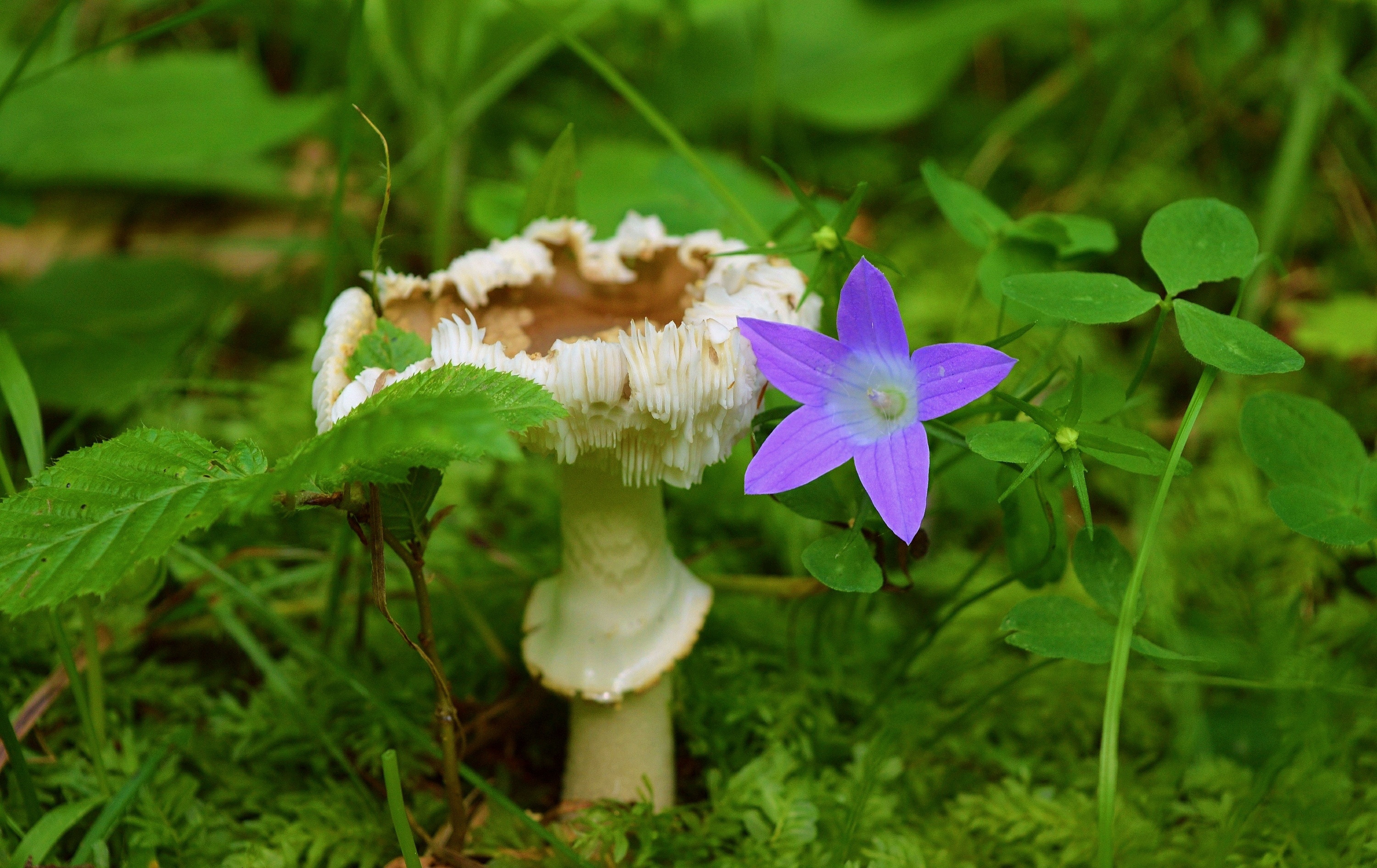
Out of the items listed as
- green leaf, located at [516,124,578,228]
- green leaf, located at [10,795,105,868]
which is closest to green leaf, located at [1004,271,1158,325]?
green leaf, located at [516,124,578,228]

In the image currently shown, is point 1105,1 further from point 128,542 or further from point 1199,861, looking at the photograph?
point 128,542

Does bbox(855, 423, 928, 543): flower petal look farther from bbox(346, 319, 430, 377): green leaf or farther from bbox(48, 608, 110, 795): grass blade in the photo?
bbox(48, 608, 110, 795): grass blade

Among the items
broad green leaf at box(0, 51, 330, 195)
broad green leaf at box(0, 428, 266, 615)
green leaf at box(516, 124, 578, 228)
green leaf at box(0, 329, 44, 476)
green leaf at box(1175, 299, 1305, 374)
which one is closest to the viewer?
broad green leaf at box(0, 428, 266, 615)

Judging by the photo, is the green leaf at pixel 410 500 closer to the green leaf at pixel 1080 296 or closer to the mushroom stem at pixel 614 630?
the mushroom stem at pixel 614 630

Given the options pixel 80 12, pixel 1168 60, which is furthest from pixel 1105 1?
pixel 80 12

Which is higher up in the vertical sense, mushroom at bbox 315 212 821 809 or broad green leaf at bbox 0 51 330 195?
broad green leaf at bbox 0 51 330 195
